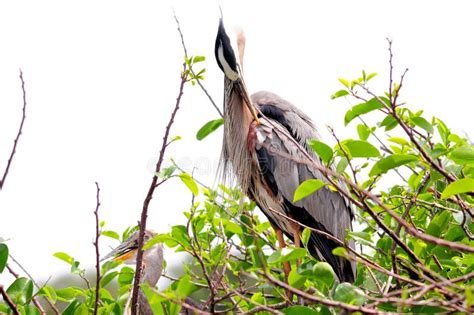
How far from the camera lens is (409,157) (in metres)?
2.67

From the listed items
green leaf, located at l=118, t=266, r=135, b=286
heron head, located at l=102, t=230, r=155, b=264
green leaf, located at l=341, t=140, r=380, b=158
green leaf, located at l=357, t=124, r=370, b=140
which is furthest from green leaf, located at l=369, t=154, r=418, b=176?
heron head, located at l=102, t=230, r=155, b=264

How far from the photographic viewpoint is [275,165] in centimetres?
500

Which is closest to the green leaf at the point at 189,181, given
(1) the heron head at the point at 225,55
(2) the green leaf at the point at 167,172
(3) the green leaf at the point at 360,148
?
(2) the green leaf at the point at 167,172

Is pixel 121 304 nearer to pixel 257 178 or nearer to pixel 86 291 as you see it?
pixel 86 291

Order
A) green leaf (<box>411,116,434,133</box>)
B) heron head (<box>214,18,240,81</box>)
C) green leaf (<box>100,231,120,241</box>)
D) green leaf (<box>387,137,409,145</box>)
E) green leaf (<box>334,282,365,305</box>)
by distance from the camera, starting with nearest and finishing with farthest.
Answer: green leaf (<box>334,282,365,305</box>) → green leaf (<box>411,116,434,133</box>) → green leaf (<box>387,137,409,145</box>) → green leaf (<box>100,231,120,241</box>) → heron head (<box>214,18,240,81</box>)

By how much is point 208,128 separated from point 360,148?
1.04 metres

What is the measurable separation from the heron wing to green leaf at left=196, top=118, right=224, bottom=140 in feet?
4.31

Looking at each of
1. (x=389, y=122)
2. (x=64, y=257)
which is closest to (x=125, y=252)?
(x=64, y=257)

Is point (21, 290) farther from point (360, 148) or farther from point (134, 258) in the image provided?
point (134, 258)

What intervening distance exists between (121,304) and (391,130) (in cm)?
135

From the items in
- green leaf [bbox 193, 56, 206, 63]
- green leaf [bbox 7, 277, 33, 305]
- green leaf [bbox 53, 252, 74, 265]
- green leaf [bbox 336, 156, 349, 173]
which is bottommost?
green leaf [bbox 53, 252, 74, 265]

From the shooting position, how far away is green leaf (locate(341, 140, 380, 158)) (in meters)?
2.66

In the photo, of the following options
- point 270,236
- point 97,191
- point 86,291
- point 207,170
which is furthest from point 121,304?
point 270,236

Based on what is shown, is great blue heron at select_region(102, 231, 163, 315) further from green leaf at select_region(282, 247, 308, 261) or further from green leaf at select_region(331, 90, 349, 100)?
green leaf at select_region(282, 247, 308, 261)
